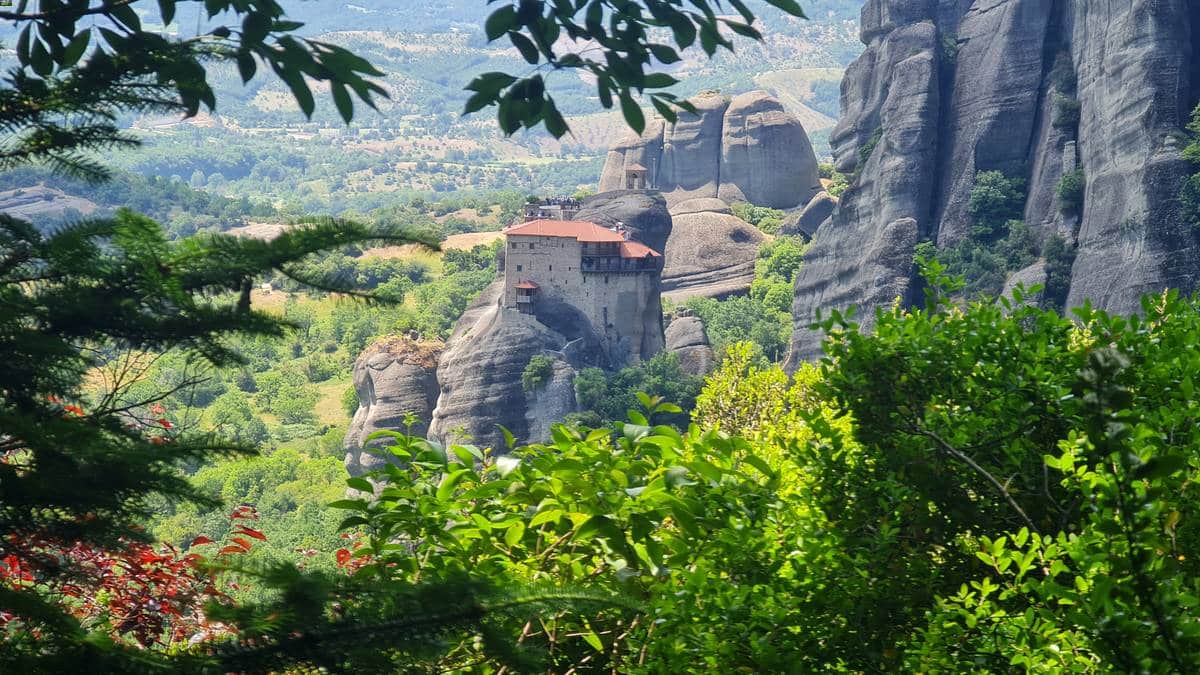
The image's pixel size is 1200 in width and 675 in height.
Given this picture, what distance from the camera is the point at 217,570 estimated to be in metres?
2.12

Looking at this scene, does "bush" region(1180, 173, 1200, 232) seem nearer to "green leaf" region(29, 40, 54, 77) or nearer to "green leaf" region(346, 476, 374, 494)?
"green leaf" region(346, 476, 374, 494)

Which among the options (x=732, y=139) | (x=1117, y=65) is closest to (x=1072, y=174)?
(x=1117, y=65)

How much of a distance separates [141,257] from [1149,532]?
6.17ft

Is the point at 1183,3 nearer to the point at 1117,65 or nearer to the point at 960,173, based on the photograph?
the point at 1117,65

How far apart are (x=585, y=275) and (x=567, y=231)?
67.9 inches

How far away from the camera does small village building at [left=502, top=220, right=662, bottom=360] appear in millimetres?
41594

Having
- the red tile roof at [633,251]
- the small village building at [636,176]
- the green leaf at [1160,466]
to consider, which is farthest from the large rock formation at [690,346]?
the green leaf at [1160,466]

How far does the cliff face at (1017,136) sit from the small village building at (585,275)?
19.4 feet

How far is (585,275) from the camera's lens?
4234cm

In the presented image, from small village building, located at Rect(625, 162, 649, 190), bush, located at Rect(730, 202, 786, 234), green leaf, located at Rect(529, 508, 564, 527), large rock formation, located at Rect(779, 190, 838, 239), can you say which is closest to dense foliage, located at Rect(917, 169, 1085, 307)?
small village building, located at Rect(625, 162, 649, 190)

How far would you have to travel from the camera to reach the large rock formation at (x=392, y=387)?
4219cm

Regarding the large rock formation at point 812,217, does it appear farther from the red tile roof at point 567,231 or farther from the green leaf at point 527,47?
the green leaf at point 527,47

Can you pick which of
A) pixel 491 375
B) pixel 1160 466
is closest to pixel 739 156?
pixel 491 375

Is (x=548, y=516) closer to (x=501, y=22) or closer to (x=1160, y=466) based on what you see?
(x=501, y=22)
